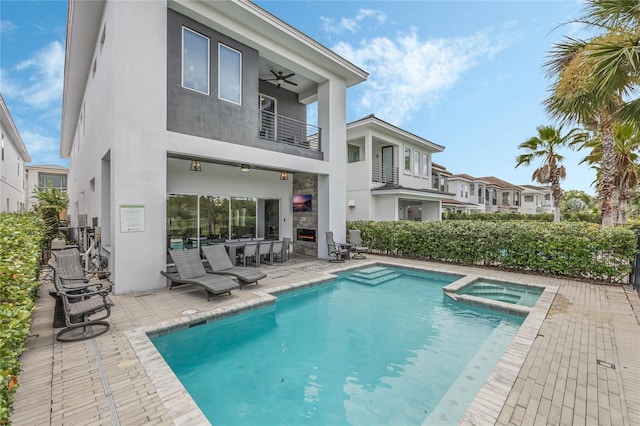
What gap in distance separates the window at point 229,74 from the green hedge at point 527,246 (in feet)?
29.7

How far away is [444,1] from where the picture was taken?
14.7 meters

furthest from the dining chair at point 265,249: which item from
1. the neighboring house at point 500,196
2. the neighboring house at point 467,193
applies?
the neighboring house at point 500,196

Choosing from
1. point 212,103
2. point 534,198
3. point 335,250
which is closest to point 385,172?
point 335,250

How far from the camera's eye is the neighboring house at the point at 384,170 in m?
17.8

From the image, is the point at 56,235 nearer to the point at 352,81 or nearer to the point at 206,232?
the point at 206,232

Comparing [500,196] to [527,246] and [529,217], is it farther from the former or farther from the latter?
[527,246]

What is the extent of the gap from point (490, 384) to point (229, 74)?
34.5ft

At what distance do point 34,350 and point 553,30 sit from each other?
12.7 metres

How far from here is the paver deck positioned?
298cm

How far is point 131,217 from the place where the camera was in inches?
287

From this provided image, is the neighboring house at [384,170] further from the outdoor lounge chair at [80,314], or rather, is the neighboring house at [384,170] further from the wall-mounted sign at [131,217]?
the outdoor lounge chair at [80,314]

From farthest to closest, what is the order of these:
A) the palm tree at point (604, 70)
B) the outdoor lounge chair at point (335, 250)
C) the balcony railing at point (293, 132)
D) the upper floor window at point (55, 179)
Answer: the upper floor window at point (55, 179)
the balcony railing at point (293, 132)
the outdoor lounge chair at point (335, 250)
the palm tree at point (604, 70)

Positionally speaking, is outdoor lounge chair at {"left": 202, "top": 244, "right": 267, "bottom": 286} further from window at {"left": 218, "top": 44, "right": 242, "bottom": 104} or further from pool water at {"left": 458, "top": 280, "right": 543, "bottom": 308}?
pool water at {"left": 458, "top": 280, "right": 543, "bottom": 308}

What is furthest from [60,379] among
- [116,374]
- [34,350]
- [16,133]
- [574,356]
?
[16,133]
